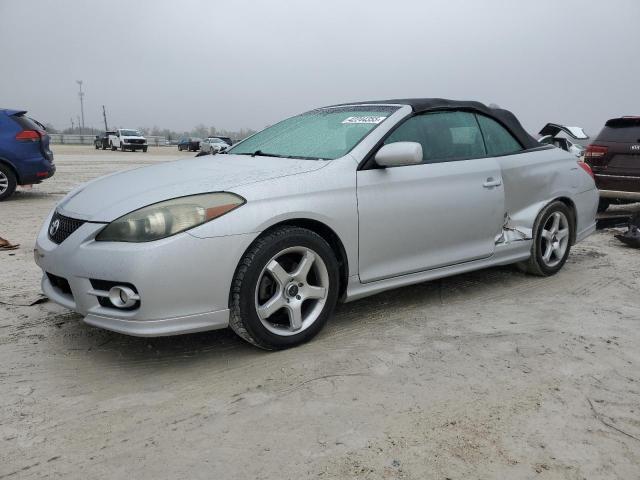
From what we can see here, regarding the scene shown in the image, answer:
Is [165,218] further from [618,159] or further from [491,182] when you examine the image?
[618,159]

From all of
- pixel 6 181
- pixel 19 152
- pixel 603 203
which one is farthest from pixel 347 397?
pixel 6 181

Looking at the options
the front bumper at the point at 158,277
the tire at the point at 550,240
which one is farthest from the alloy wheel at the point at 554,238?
the front bumper at the point at 158,277

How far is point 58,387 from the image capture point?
2865 mm

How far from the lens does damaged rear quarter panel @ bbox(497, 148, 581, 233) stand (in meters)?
4.54

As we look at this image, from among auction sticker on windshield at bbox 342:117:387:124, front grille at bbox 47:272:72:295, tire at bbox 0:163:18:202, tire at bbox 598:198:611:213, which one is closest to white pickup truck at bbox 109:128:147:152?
tire at bbox 0:163:18:202

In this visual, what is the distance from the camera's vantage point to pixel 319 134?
409cm

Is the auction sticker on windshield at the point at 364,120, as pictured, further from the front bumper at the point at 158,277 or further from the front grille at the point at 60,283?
the front grille at the point at 60,283

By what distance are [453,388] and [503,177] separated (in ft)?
6.96

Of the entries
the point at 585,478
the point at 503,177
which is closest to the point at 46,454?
the point at 585,478

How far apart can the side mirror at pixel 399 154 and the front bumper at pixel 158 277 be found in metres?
1.02

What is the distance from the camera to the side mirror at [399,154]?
3.52 m

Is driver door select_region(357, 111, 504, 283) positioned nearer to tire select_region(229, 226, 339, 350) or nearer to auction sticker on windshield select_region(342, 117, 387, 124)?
auction sticker on windshield select_region(342, 117, 387, 124)

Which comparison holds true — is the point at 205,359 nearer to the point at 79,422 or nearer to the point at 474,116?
the point at 79,422

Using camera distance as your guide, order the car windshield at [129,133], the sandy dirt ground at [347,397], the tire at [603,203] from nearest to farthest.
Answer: the sandy dirt ground at [347,397] → the tire at [603,203] → the car windshield at [129,133]
